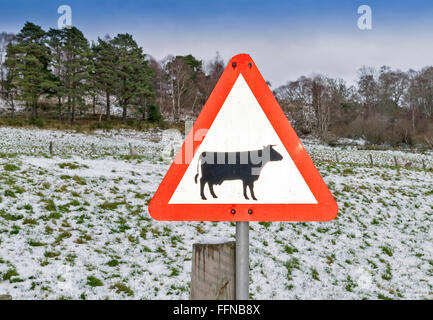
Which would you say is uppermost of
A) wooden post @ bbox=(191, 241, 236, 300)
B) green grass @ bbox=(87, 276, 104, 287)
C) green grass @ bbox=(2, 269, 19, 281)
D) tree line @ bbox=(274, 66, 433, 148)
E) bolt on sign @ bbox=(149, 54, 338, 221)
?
tree line @ bbox=(274, 66, 433, 148)

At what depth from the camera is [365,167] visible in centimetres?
1480

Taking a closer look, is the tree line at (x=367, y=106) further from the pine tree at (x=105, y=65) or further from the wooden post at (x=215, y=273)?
the wooden post at (x=215, y=273)

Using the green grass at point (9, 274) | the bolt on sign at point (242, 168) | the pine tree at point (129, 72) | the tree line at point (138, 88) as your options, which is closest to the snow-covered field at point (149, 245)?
the green grass at point (9, 274)

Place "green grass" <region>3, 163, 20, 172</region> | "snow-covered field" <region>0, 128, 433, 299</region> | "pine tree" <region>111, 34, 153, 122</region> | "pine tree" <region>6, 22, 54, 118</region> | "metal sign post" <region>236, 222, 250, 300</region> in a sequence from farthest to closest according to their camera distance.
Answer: "pine tree" <region>111, 34, 153, 122</region>, "pine tree" <region>6, 22, 54, 118</region>, "green grass" <region>3, 163, 20, 172</region>, "snow-covered field" <region>0, 128, 433, 299</region>, "metal sign post" <region>236, 222, 250, 300</region>

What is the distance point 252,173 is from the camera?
1342 millimetres

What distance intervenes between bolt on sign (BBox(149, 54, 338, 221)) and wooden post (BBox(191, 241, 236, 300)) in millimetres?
156

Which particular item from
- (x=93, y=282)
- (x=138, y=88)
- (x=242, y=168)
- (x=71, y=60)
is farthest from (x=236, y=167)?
(x=71, y=60)

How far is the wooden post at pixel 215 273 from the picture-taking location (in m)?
1.30

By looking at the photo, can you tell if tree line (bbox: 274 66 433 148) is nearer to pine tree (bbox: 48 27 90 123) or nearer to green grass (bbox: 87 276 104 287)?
pine tree (bbox: 48 27 90 123)

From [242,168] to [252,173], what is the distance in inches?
2.3

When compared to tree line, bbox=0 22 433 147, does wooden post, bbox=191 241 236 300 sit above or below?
below

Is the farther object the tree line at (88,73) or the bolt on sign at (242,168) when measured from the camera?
the tree line at (88,73)

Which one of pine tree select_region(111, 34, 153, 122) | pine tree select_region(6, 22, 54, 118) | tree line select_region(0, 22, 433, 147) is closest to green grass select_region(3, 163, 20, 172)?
tree line select_region(0, 22, 433, 147)

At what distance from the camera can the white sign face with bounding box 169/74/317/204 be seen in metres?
1.34
